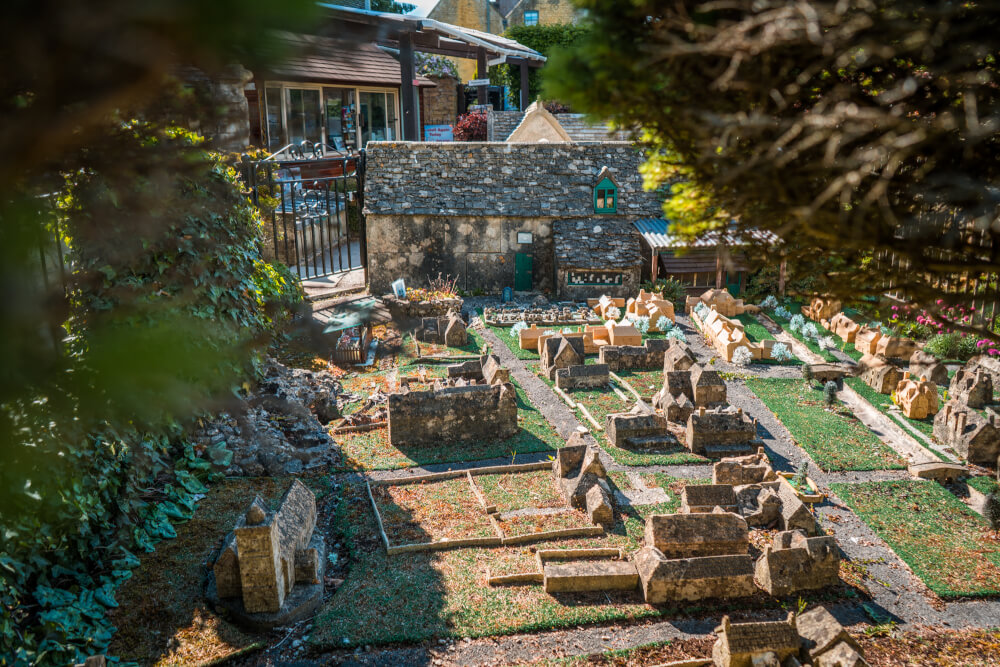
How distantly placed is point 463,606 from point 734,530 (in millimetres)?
3689

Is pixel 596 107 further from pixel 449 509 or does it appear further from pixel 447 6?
pixel 447 6

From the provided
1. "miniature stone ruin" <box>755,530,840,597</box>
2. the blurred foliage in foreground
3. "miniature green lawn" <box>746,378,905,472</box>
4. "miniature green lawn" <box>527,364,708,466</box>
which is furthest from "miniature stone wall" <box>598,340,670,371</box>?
the blurred foliage in foreground

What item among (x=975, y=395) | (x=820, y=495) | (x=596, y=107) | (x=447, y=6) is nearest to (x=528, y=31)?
(x=447, y=6)

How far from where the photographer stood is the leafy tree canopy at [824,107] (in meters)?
3.24

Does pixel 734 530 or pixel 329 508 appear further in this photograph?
pixel 329 508

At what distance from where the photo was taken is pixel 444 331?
59.2 ft

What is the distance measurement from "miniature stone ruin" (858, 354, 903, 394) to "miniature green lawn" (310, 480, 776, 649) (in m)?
8.12

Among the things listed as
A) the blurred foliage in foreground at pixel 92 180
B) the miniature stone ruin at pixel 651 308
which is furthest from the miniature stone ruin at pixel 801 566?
the miniature stone ruin at pixel 651 308

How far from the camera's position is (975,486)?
11328 millimetres

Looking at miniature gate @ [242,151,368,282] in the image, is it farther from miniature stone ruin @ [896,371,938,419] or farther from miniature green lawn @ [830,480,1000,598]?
miniature stone ruin @ [896,371,938,419]

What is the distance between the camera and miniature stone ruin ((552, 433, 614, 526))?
10.1 metres

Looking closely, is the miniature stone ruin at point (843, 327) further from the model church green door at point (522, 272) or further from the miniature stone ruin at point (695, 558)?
the miniature stone ruin at point (695, 558)

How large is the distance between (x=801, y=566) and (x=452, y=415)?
627 cm

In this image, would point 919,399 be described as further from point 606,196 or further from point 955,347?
point 606,196
